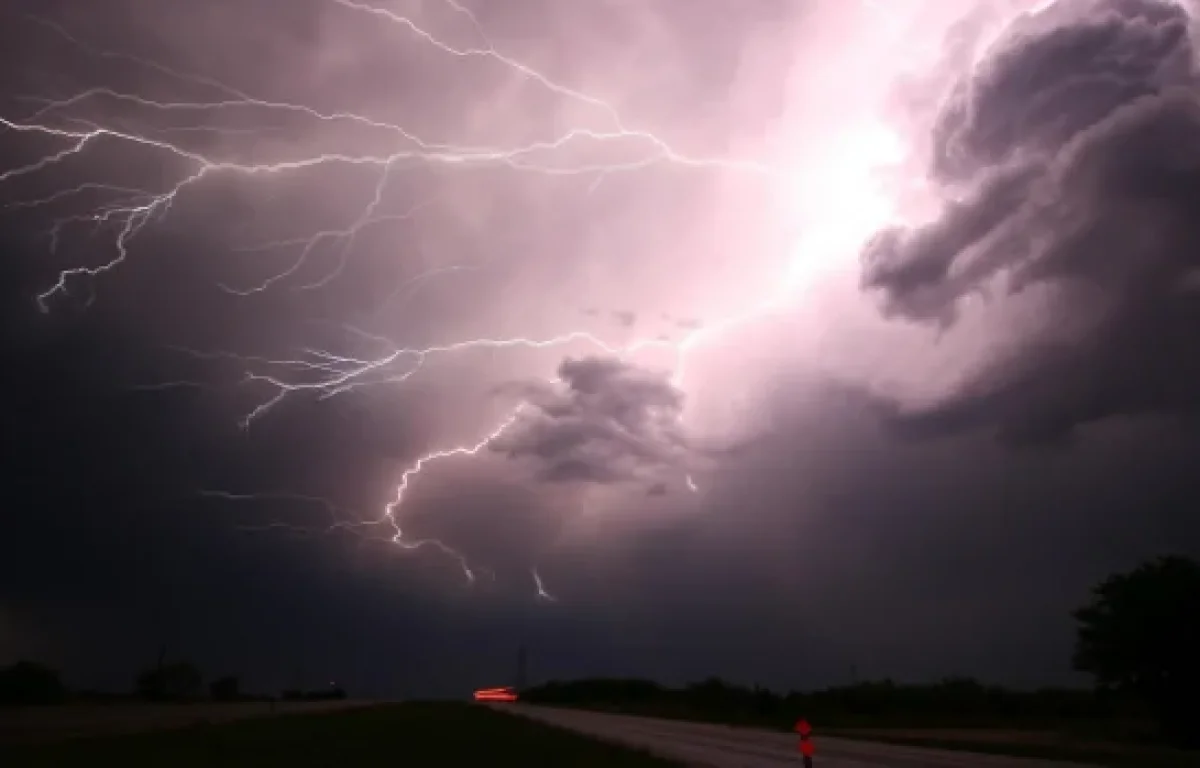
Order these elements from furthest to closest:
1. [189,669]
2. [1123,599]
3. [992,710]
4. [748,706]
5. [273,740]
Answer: [189,669], [748,706], [992,710], [1123,599], [273,740]

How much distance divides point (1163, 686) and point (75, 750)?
3283cm

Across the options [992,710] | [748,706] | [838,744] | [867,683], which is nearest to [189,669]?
[748,706]

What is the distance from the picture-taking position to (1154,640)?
32.1 m

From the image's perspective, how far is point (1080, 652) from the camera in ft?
114

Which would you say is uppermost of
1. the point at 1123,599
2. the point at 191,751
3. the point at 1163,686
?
the point at 1123,599

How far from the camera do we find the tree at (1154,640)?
30.8 meters

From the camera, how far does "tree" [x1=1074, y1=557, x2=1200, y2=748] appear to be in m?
30.8

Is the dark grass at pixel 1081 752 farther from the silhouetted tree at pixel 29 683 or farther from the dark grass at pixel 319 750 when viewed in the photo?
the silhouetted tree at pixel 29 683

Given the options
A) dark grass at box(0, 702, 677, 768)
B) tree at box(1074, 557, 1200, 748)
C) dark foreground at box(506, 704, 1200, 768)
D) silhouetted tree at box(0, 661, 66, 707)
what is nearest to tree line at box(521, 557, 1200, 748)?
tree at box(1074, 557, 1200, 748)

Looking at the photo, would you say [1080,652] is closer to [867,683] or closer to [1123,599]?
[1123,599]

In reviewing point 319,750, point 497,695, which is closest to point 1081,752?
point 319,750

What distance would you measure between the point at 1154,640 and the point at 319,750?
27677 millimetres

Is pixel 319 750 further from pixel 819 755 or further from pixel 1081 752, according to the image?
pixel 1081 752

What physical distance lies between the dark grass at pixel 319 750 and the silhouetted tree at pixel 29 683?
47932 mm
